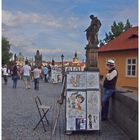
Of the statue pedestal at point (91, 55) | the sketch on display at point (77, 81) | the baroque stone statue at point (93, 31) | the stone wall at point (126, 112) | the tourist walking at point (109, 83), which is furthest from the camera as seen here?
the statue pedestal at point (91, 55)

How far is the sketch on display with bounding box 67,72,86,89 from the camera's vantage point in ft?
28.4

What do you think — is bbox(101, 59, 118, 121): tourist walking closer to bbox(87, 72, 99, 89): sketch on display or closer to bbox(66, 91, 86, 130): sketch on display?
bbox(87, 72, 99, 89): sketch on display

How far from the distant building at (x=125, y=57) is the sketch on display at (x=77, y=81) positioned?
81.6 ft

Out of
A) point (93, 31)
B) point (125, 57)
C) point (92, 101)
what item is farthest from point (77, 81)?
point (125, 57)

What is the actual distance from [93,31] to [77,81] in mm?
20333

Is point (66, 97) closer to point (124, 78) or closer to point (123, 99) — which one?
point (123, 99)

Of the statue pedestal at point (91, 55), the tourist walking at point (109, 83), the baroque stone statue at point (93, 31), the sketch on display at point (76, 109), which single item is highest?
the baroque stone statue at point (93, 31)

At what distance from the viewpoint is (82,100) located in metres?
8.68

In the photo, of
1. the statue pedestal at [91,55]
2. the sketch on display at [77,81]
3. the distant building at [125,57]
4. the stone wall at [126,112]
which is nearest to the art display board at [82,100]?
the sketch on display at [77,81]

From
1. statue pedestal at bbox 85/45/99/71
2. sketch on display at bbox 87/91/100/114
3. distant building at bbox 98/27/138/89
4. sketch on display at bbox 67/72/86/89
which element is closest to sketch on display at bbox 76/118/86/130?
sketch on display at bbox 87/91/100/114

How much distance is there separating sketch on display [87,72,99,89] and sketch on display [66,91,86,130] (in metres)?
0.21

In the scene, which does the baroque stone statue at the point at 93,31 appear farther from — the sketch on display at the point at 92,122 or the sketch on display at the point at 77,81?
the sketch on display at the point at 92,122

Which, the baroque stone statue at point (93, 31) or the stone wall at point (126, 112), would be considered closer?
the stone wall at point (126, 112)

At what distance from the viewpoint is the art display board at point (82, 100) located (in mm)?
8664
